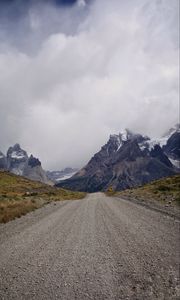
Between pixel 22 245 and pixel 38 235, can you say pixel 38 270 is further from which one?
pixel 38 235

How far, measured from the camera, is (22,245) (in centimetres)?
1287

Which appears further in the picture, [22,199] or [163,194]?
[22,199]

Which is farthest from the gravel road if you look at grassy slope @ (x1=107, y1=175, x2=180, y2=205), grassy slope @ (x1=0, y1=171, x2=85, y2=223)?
grassy slope @ (x1=107, y1=175, x2=180, y2=205)

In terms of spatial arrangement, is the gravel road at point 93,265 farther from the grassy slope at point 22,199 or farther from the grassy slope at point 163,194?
the grassy slope at point 163,194

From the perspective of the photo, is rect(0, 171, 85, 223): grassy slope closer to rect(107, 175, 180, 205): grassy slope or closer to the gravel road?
the gravel road

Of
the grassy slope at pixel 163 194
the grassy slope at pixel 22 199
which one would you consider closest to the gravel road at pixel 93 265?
the grassy slope at pixel 22 199

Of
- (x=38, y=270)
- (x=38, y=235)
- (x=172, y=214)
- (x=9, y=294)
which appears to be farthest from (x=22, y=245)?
(x=172, y=214)

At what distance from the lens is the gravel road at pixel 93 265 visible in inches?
292

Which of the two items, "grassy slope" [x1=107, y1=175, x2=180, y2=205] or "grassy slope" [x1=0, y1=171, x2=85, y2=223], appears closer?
"grassy slope" [x1=0, y1=171, x2=85, y2=223]

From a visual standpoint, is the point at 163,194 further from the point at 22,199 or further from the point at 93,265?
the point at 93,265

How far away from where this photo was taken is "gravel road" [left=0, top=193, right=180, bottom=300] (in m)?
7.41

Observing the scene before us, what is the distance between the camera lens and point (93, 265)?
9.51 metres

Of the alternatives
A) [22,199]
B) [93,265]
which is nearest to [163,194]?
[22,199]

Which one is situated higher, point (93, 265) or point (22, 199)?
point (22, 199)
